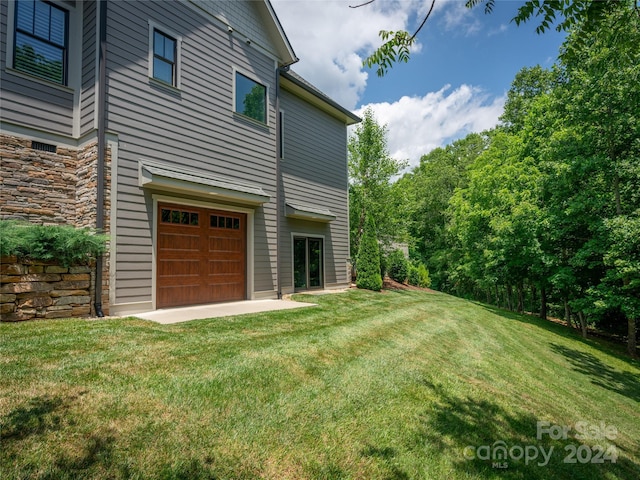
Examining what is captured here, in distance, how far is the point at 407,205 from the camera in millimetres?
17719

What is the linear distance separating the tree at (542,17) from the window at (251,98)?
703 cm

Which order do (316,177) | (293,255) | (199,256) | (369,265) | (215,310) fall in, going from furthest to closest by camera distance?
1. (369,265)
2. (316,177)
3. (293,255)
4. (199,256)
5. (215,310)

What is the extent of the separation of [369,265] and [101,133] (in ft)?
34.4

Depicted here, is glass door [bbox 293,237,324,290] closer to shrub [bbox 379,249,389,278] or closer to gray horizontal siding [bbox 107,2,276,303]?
gray horizontal siding [bbox 107,2,276,303]

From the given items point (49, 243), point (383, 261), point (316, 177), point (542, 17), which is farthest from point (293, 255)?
point (542, 17)

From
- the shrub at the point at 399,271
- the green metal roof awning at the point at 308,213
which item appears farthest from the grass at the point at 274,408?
the shrub at the point at 399,271

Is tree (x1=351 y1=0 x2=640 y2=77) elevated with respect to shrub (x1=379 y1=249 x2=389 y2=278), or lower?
elevated

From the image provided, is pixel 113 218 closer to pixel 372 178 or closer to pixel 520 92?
pixel 372 178

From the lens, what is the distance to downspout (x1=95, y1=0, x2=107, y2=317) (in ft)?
19.4

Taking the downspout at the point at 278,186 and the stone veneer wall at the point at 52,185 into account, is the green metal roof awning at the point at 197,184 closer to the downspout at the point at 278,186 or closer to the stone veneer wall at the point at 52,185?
the stone veneer wall at the point at 52,185

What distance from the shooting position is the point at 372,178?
16781 millimetres

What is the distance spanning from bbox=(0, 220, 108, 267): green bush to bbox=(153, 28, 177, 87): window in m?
3.90

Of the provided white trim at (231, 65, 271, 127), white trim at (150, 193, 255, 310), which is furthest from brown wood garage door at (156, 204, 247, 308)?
white trim at (231, 65, 271, 127)

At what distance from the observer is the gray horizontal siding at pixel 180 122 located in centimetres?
646
